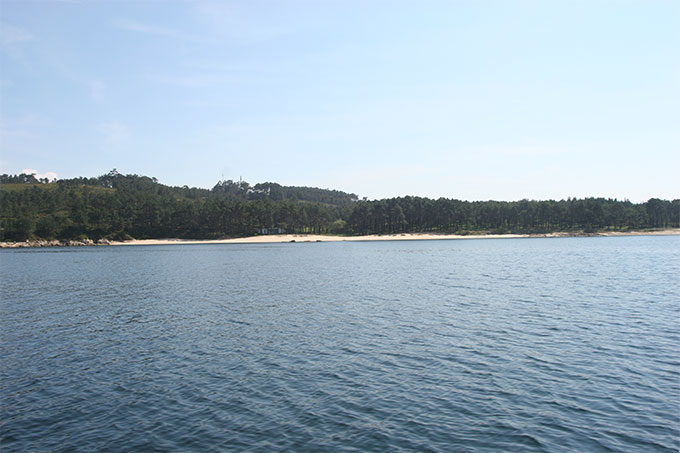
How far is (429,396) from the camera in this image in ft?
58.2

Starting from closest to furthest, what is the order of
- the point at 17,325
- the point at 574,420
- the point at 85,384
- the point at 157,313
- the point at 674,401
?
1. the point at 574,420
2. the point at 674,401
3. the point at 85,384
4. the point at 17,325
5. the point at 157,313

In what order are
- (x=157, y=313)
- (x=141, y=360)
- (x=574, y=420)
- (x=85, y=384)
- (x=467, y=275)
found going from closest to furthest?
(x=574, y=420), (x=85, y=384), (x=141, y=360), (x=157, y=313), (x=467, y=275)

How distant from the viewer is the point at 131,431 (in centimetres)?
1541

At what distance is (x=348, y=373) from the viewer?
2078 centimetres

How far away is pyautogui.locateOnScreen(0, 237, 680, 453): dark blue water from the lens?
1471 centimetres

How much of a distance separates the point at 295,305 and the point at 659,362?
89.8ft

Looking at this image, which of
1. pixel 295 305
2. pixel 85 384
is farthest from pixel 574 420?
pixel 295 305

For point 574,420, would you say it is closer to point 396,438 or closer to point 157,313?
point 396,438

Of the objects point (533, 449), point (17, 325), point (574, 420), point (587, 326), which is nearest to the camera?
point (533, 449)

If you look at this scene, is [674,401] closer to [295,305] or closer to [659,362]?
[659,362]

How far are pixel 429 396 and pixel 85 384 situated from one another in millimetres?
15942

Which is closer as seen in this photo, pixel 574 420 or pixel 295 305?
pixel 574 420

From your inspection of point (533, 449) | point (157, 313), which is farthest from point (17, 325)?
point (533, 449)

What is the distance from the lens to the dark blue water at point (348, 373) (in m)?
14.7
